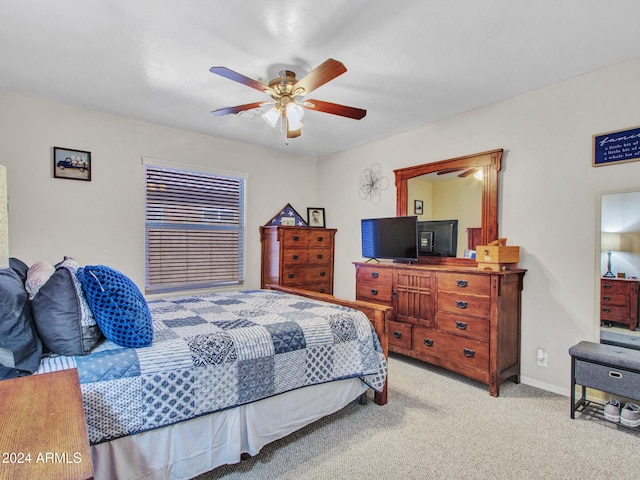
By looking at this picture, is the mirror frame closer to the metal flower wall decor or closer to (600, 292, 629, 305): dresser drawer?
the metal flower wall decor

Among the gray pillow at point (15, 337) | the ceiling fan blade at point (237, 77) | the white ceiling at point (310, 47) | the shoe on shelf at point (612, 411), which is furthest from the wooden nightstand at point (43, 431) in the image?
the shoe on shelf at point (612, 411)

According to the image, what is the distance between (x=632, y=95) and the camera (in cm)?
244

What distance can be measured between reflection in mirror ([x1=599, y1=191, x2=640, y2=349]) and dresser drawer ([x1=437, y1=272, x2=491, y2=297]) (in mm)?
797

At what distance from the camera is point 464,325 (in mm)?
2949

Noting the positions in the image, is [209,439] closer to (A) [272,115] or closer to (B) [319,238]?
(A) [272,115]

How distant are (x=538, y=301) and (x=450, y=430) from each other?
141cm

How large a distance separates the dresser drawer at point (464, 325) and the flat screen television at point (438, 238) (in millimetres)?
689

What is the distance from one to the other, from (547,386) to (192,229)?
3872 millimetres

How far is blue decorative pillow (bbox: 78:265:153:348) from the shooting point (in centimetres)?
159

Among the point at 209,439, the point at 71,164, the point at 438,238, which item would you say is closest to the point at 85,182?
the point at 71,164

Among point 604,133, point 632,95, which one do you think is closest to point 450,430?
point 604,133

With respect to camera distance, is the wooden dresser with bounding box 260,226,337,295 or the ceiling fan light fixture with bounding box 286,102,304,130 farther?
the wooden dresser with bounding box 260,226,337,295

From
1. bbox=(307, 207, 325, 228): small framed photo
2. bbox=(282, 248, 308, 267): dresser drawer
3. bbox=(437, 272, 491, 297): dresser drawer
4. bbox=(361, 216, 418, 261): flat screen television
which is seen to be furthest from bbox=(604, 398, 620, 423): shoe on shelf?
bbox=(307, 207, 325, 228): small framed photo

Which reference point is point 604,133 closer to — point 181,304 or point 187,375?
point 187,375
